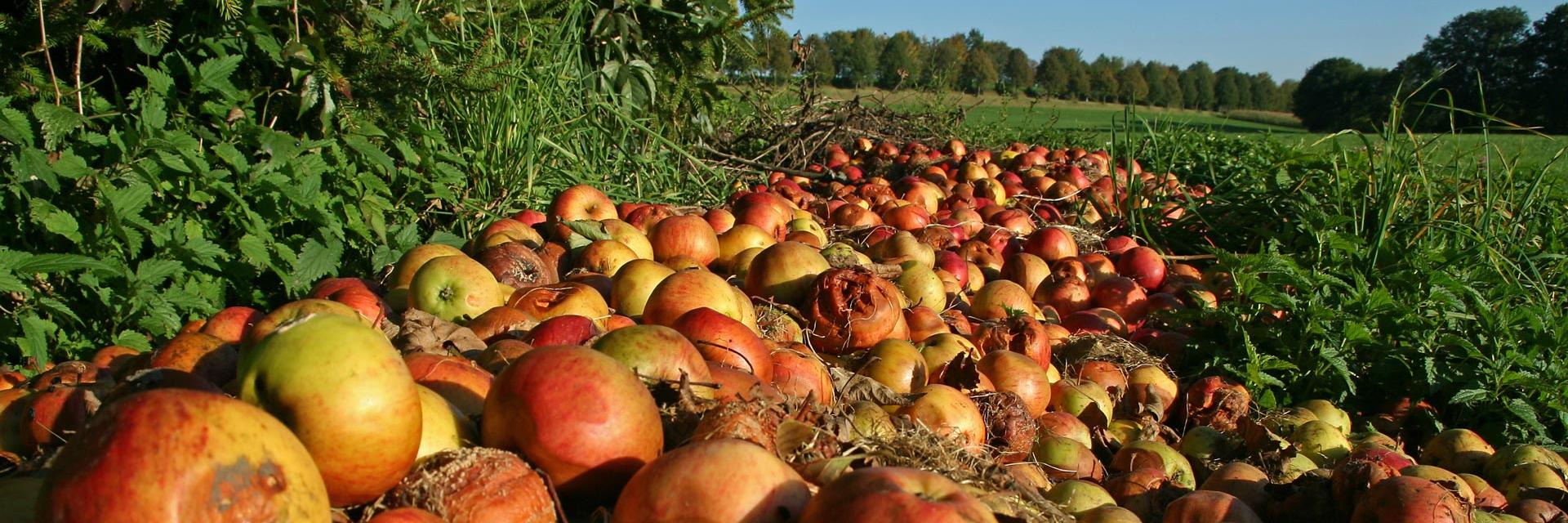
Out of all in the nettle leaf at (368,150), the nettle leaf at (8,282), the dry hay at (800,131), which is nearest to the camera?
the nettle leaf at (8,282)

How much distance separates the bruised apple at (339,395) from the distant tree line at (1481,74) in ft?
177

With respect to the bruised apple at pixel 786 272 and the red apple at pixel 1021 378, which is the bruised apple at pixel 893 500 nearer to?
the red apple at pixel 1021 378

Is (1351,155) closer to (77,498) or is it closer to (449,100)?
(449,100)

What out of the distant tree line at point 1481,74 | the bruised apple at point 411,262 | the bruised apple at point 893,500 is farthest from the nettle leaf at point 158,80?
the distant tree line at point 1481,74

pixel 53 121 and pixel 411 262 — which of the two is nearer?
pixel 53 121

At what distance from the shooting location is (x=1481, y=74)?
55688 millimetres

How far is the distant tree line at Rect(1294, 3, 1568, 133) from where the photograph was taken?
57219 mm

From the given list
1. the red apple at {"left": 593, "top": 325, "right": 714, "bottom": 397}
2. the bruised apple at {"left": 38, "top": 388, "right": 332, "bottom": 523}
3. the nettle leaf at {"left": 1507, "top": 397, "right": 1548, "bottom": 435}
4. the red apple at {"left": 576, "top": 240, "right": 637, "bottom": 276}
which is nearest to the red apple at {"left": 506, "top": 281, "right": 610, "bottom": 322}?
the red apple at {"left": 576, "top": 240, "right": 637, "bottom": 276}

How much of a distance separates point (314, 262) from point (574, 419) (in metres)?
2.56

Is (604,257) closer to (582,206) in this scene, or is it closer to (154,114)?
(582,206)

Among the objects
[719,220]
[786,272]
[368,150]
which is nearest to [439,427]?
[786,272]

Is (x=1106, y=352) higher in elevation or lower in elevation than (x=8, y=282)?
lower

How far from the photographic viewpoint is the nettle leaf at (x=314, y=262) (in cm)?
359

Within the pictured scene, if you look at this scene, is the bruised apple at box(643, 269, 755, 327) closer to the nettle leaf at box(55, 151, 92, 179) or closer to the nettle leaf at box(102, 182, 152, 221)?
the nettle leaf at box(102, 182, 152, 221)
